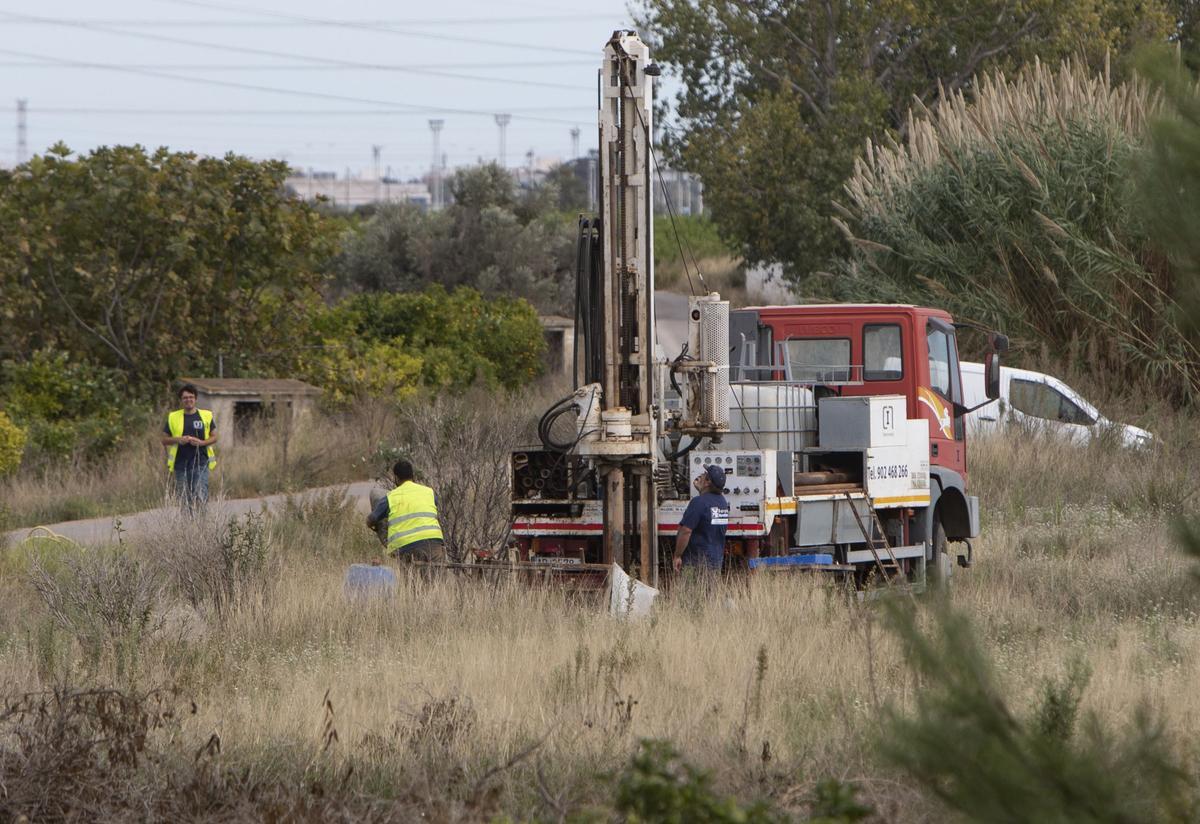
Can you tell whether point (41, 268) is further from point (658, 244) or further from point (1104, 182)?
point (658, 244)

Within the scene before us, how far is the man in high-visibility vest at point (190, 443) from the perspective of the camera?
647 inches

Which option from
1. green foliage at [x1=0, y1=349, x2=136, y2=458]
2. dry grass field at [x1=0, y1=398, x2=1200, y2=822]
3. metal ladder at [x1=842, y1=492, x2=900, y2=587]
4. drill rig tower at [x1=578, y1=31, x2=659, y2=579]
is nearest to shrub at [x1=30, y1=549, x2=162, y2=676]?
dry grass field at [x1=0, y1=398, x2=1200, y2=822]

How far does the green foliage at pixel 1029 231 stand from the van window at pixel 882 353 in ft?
24.8

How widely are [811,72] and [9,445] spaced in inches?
1108

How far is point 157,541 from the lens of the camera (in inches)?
501

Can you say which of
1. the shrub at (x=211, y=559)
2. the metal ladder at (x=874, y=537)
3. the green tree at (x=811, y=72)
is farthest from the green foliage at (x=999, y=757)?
the green tree at (x=811, y=72)

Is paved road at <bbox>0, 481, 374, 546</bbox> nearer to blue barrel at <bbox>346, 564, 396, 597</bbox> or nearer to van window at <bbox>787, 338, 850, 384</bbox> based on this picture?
blue barrel at <bbox>346, 564, 396, 597</bbox>

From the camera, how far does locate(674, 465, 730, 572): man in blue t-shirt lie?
11547mm

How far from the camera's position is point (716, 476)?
38.0 feet

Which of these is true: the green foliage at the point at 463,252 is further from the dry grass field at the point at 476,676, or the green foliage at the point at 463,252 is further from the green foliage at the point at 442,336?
the dry grass field at the point at 476,676

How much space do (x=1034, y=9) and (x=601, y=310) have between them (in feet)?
110

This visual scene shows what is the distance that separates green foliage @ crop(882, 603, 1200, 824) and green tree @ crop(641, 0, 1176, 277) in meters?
35.4

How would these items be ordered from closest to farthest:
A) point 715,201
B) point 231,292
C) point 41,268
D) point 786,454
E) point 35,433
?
point 786,454, point 35,433, point 41,268, point 231,292, point 715,201

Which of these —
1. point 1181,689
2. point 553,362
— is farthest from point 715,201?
point 1181,689
